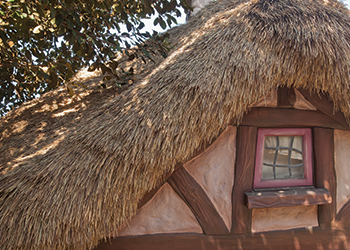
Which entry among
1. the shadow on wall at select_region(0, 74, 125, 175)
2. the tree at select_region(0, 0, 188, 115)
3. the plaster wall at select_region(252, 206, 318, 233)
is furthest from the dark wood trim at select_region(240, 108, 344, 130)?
the shadow on wall at select_region(0, 74, 125, 175)

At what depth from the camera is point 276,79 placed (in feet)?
6.84

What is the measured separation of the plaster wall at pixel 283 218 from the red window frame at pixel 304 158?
225 millimetres

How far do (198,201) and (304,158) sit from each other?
115 centimetres

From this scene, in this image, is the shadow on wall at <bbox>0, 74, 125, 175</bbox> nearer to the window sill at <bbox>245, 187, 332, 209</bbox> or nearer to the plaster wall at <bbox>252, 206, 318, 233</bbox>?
the window sill at <bbox>245, 187, 332, 209</bbox>

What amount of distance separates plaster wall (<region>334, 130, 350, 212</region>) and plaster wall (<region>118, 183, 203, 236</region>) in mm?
1463

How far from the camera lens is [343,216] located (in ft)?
7.94

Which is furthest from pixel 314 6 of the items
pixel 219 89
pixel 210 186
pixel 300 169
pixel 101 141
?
pixel 101 141

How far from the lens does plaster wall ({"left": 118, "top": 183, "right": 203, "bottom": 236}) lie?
211 centimetres

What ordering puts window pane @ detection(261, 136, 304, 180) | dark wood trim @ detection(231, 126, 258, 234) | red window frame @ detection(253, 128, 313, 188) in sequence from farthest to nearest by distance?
window pane @ detection(261, 136, 304, 180)
red window frame @ detection(253, 128, 313, 188)
dark wood trim @ detection(231, 126, 258, 234)

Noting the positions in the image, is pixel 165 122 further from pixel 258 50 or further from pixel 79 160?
pixel 258 50

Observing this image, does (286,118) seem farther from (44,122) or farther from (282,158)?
(44,122)

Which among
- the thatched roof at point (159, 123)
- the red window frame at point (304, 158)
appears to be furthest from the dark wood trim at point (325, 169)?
the thatched roof at point (159, 123)

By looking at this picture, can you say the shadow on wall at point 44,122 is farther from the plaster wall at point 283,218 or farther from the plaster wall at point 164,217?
the plaster wall at point 283,218

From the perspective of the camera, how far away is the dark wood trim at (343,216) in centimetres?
241
